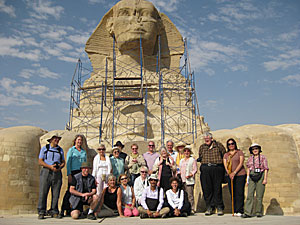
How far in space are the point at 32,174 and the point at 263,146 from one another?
6.14m

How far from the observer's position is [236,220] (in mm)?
5656

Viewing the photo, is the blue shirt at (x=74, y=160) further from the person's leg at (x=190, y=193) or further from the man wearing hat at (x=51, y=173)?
the person's leg at (x=190, y=193)

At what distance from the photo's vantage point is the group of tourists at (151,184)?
6191mm

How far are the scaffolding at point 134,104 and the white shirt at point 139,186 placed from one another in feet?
25.2

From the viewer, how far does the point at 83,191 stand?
6.21m

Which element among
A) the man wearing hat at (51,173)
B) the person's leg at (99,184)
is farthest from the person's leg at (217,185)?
the man wearing hat at (51,173)

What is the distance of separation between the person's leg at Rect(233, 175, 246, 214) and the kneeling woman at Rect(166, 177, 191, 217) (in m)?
0.95

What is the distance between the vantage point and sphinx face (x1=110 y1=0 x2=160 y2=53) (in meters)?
18.5

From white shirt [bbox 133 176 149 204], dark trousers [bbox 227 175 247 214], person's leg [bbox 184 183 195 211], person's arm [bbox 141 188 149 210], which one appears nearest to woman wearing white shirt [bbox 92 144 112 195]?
white shirt [bbox 133 176 149 204]

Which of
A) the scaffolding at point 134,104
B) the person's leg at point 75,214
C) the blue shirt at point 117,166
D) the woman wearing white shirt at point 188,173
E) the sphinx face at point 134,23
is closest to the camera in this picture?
the person's leg at point 75,214

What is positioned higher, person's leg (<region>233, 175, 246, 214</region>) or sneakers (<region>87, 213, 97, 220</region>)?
person's leg (<region>233, 175, 246, 214</region>)

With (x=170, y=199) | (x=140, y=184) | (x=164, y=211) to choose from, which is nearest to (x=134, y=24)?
(x=140, y=184)

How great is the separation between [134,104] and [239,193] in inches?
401

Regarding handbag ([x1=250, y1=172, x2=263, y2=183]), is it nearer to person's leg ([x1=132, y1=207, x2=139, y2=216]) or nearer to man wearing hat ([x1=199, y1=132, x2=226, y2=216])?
man wearing hat ([x1=199, y1=132, x2=226, y2=216])
